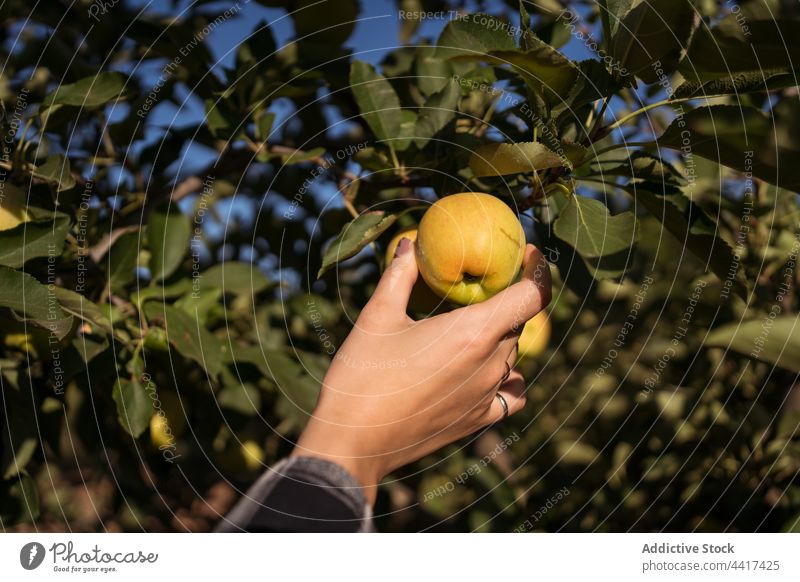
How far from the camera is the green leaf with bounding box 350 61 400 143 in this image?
3.72ft

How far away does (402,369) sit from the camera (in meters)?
0.95

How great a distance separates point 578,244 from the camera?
3.15 ft

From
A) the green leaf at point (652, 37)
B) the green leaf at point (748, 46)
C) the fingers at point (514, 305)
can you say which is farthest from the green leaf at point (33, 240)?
the green leaf at point (748, 46)

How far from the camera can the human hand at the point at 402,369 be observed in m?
0.93

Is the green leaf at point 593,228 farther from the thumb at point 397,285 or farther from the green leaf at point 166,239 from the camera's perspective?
the green leaf at point 166,239

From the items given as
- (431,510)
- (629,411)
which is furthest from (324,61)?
(431,510)

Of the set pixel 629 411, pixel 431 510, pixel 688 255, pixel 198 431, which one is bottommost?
pixel 431 510

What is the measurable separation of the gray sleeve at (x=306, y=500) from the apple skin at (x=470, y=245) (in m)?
0.32

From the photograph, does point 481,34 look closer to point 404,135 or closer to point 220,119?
point 404,135

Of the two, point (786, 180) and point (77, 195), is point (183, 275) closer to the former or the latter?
point (77, 195)

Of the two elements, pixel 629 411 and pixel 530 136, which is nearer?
pixel 530 136

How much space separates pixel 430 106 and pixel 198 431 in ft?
3.69

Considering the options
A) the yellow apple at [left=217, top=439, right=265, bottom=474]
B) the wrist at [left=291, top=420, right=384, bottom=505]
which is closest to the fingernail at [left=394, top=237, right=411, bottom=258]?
the wrist at [left=291, top=420, right=384, bottom=505]

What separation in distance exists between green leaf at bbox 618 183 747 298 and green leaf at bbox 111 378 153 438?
922 millimetres
